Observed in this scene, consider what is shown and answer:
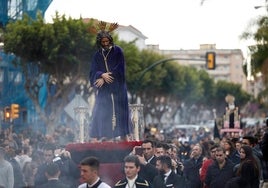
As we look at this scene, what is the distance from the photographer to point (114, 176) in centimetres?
1424

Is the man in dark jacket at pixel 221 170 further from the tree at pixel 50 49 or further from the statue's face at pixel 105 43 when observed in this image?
the tree at pixel 50 49

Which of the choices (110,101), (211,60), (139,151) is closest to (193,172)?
(139,151)

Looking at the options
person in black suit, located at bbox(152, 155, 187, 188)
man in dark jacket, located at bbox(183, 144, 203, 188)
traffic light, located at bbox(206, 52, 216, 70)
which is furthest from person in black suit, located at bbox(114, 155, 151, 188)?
traffic light, located at bbox(206, 52, 216, 70)

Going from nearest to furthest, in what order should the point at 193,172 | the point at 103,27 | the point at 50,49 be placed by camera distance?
the point at 103,27 → the point at 193,172 → the point at 50,49

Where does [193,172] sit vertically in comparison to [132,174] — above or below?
above

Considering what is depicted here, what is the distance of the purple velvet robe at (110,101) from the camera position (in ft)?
49.6

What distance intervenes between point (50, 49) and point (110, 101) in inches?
1388

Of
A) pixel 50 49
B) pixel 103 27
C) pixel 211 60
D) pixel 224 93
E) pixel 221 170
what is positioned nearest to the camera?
pixel 103 27

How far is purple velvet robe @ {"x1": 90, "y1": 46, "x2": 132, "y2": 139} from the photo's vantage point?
1513cm

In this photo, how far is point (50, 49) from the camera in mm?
50156

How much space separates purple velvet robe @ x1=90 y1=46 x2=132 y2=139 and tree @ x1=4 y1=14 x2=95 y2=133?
112 ft

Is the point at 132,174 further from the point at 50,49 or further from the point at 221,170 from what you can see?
the point at 50,49

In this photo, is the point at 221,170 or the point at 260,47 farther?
the point at 260,47

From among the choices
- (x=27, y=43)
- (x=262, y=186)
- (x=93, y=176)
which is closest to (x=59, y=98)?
(x=27, y=43)
